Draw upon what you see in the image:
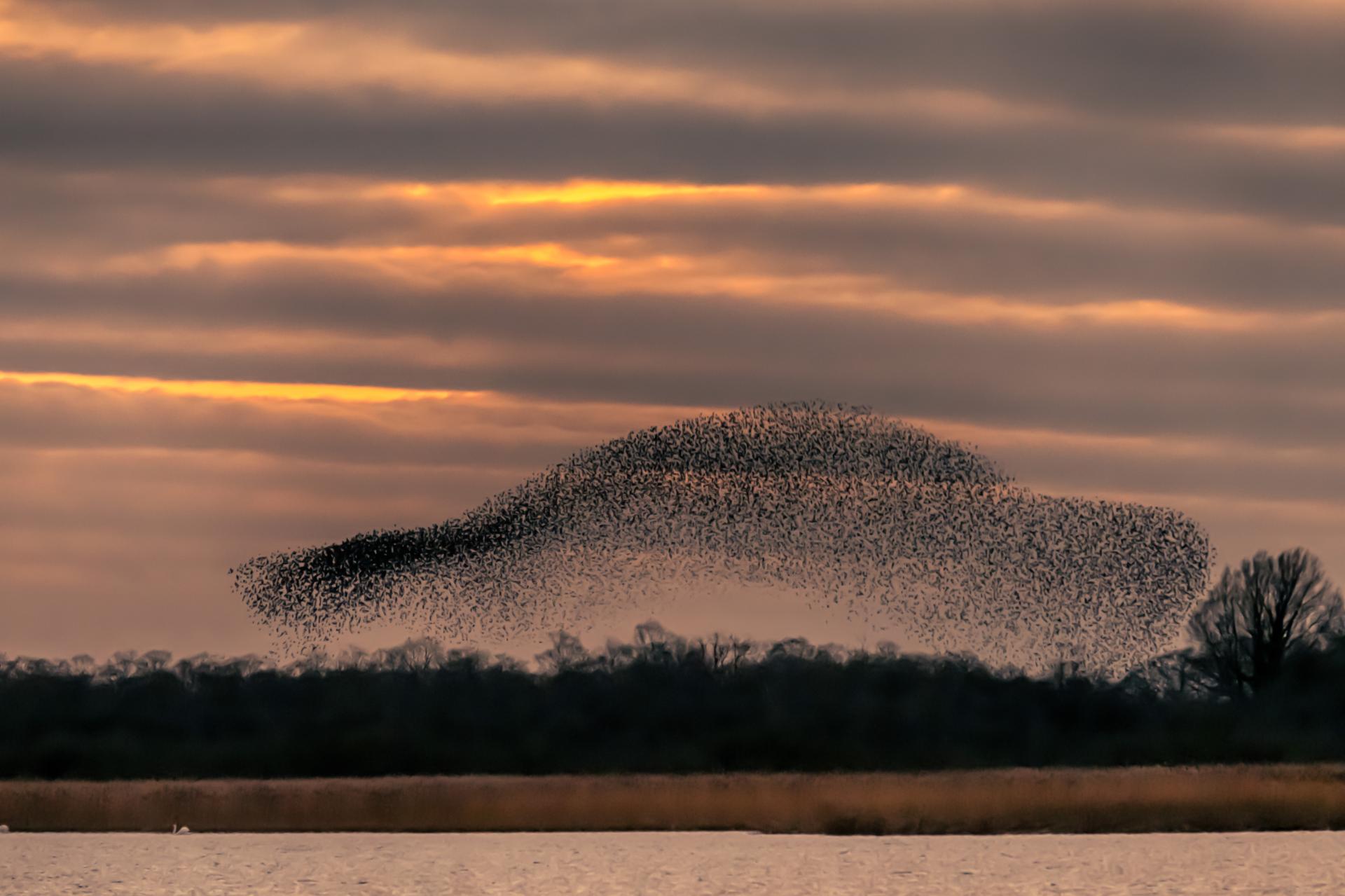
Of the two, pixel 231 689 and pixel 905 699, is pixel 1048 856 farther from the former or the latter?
pixel 231 689

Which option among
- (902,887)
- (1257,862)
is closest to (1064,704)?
(1257,862)

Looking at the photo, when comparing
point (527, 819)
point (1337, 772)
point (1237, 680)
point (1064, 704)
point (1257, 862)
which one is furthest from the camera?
point (1237, 680)

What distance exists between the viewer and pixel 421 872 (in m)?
32.1

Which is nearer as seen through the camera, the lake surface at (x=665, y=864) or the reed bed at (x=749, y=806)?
the lake surface at (x=665, y=864)

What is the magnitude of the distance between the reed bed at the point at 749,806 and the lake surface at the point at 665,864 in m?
0.70

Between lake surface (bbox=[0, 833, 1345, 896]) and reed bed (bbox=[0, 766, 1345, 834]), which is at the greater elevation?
reed bed (bbox=[0, 766, 1345, 834])

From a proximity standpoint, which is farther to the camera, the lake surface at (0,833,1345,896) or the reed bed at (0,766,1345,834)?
the reed bed at (0,766,1345,834)

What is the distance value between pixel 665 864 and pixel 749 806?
7989 millimetres

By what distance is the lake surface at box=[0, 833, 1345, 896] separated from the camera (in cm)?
2945

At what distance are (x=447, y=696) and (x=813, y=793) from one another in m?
20.2

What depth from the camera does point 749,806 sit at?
41.2 metres

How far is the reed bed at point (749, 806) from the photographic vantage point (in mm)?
38531

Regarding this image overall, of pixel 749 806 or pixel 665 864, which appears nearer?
pixel 665 864

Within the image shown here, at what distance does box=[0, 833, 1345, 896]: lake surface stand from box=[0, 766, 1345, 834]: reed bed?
0.70 m
